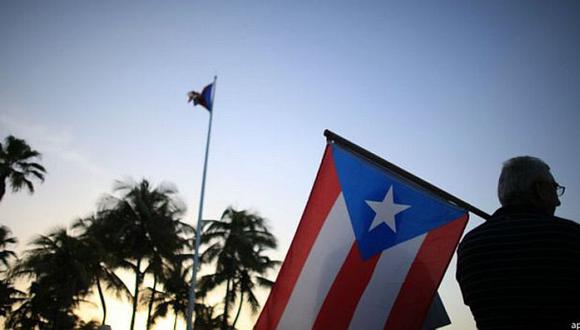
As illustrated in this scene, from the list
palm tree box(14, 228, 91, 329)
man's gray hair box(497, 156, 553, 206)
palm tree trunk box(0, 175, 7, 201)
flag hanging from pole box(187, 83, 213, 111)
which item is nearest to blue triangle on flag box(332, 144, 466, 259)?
man's gray hair box(497, 156, 553, 206)

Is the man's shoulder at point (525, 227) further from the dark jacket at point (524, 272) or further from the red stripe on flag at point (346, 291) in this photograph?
the red stripe on flag at point (346, 291)

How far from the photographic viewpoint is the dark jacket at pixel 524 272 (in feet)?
5.06

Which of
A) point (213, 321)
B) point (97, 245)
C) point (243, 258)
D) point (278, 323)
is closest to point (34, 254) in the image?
point (97, 245)

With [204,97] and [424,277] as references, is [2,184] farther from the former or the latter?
[424,277]

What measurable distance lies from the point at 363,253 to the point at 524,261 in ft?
4.67

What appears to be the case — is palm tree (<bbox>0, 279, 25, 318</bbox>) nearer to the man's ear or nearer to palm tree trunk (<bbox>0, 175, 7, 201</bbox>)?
palm tree trunk (<bbox>0, 175, 7, 201</bbox>)

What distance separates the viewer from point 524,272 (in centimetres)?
162

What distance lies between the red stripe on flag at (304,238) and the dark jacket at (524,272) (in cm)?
138

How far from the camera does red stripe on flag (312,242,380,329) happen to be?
9.18ft

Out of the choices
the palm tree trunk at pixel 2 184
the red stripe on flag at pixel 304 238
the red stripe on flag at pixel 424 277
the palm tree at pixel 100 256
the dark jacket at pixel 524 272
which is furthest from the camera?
the palm tree at pixel 100 256

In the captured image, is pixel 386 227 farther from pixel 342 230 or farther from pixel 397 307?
pixel 397 307

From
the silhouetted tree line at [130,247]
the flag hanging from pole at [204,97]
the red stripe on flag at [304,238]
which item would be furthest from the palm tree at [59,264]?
the red stripe on flag at [304,238]

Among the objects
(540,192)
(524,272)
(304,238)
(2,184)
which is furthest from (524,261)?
(2,184)

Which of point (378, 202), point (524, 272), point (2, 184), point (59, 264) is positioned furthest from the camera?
point (59, 264)
